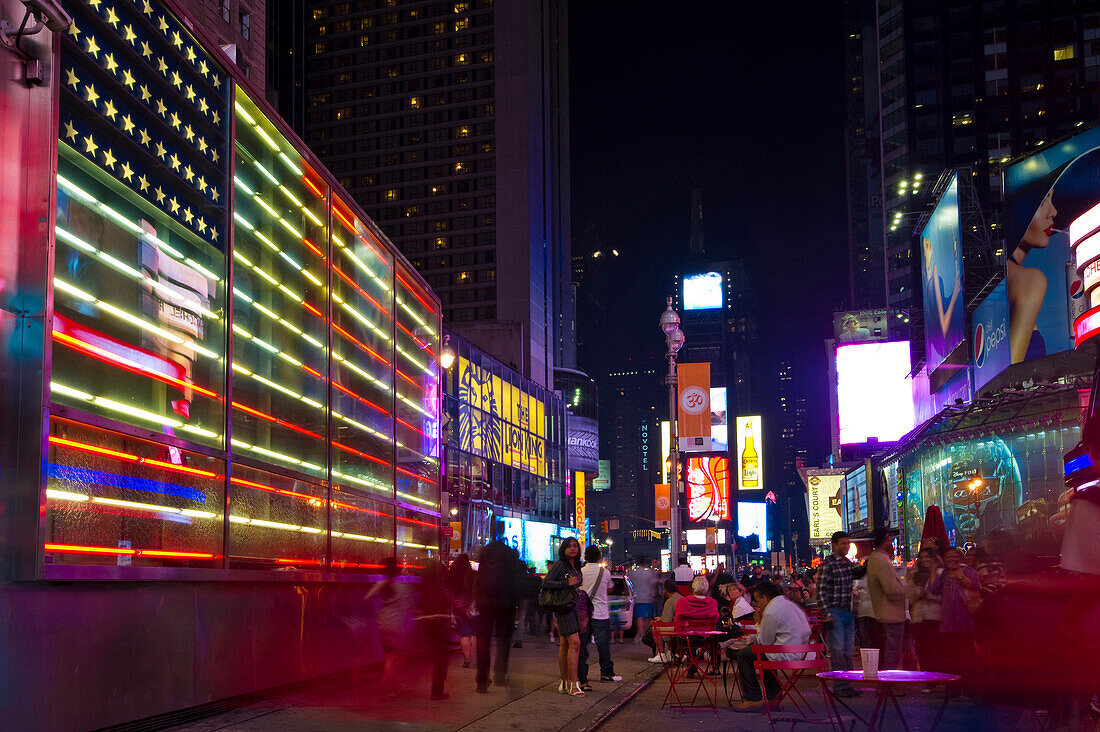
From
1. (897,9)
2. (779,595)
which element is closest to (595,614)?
(779,595)

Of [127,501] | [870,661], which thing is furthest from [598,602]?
[870,661]

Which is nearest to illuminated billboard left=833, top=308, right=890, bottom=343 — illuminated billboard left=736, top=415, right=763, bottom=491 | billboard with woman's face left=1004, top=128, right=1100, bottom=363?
illuminated billboard left=736, top=415, right=763, bottom=491

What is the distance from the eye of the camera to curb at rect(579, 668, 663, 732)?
420 inches

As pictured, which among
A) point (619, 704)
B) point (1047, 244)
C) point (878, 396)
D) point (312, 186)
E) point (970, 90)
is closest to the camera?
point (619, 704)

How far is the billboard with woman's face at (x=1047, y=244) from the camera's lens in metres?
33.9

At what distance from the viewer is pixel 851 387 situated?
204ft

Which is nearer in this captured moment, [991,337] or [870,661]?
[870,661]

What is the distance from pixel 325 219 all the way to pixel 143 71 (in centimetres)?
468

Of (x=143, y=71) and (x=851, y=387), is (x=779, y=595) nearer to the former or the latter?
(x=143, y=71)

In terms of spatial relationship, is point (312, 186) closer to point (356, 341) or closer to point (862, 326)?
point (356, 341)

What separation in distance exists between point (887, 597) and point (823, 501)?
74011 mm

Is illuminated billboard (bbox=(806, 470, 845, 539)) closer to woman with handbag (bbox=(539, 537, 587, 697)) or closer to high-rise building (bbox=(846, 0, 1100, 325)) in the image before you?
high-rise building (bbox=(846, 0, 1100, 325))

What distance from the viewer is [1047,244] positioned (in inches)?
1357

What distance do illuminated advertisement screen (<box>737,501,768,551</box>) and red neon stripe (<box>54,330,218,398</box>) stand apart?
94.4m
